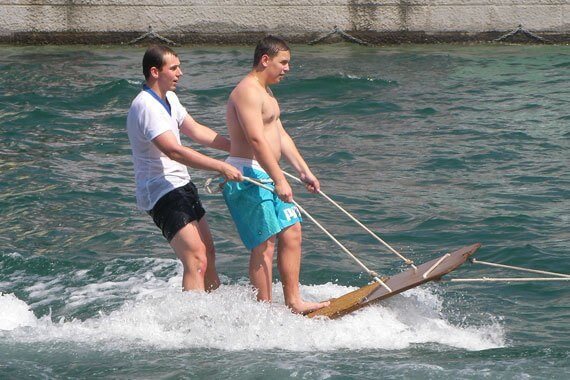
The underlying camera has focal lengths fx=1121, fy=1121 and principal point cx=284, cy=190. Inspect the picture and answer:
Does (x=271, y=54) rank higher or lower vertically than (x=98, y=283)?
higher

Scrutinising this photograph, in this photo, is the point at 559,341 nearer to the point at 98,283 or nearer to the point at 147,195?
the point at 147,195

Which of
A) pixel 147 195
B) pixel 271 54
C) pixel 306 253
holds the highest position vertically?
pixel 271 54

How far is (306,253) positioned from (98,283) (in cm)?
188

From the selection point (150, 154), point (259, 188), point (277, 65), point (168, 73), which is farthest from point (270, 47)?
point (150, 154)

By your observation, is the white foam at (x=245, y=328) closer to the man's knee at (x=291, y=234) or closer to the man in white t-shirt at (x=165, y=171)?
the man in white t-shirt at (x=165, y=171)

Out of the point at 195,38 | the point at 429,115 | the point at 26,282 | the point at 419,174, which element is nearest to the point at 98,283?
the point at 26,282

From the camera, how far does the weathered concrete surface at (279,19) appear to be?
18969mm

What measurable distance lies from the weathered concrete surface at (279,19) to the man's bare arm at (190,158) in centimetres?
1217

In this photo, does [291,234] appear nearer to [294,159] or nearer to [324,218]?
[294,159]

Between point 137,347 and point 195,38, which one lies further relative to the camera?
point 195,38

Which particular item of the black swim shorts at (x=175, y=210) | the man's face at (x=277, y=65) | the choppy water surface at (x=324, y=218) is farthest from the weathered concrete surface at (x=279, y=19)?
the black swim shorts at (x=175, y=210)

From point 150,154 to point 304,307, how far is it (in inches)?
58.5

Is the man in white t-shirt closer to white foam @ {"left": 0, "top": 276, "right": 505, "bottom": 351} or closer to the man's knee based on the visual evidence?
white foam @ {"left": 0, "top": 276, "right": 505, "bottom": 351}

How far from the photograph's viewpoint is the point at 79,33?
1911 centimetres
